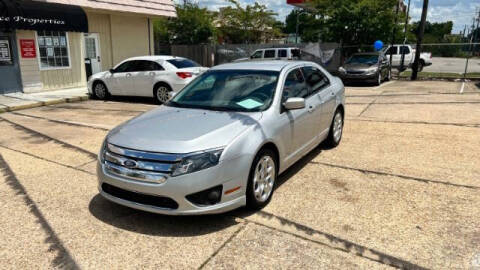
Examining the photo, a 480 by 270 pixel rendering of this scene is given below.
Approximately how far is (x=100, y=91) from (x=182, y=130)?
9.73m

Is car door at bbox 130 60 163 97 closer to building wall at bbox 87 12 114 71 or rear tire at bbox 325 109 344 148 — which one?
building wall at bbox 87 12 114 71

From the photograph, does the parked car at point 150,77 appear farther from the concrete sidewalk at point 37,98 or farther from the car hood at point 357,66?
the car hood at point 357,66

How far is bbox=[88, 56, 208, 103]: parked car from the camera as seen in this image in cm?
1088

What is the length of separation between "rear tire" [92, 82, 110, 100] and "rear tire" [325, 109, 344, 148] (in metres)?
8.54

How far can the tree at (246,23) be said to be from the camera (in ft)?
107

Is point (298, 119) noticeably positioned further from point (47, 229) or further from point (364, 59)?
point (364, 59)

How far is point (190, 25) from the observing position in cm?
2944

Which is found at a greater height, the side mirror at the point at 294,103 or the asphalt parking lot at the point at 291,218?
the side mirror at the point at 294,103

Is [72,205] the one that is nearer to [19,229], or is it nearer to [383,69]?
[19,229]

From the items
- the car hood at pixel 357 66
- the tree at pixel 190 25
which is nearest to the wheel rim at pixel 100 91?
the car hood at pixel 357 66

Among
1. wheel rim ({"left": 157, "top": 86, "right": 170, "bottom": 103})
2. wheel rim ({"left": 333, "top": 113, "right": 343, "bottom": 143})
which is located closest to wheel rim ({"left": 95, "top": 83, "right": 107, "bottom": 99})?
wheel rim ({"left": 157, "top": 86, "right": 170, "bottom": 103})

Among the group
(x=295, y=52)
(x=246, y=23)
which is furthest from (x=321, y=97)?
(x=246, y=23)

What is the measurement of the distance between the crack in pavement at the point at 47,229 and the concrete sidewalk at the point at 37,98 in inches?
245

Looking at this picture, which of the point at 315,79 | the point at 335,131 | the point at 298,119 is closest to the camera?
the point at 298,119
